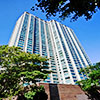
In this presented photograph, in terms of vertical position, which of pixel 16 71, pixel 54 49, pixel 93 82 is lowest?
pixel 93 82

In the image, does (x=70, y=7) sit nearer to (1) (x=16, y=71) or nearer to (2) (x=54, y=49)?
(1) (x=16, y=71)

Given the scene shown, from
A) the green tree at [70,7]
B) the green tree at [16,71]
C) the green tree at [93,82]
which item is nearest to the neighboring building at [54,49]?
the green tree at [93,82]

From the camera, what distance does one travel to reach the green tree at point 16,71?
30.8 feet

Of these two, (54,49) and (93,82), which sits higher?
(54,49)

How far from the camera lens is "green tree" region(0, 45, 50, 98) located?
939 cm

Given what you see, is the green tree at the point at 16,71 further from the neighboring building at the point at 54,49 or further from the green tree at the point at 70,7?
the neighboring building at the point at 54,49

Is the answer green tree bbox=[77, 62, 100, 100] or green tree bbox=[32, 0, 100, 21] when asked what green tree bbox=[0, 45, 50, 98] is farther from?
green tree bbox=[77, 62, 100, 100]

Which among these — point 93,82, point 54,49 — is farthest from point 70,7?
point 54,49

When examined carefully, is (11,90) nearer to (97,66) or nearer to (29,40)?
(97,66)

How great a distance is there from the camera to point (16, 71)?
10.3 m

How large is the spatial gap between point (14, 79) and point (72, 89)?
43.0 ft

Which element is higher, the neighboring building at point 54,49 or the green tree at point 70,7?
the neighboring building at point 54,49

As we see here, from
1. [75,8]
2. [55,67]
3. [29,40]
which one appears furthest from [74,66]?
[75,8]

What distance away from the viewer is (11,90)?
9.13 metres
